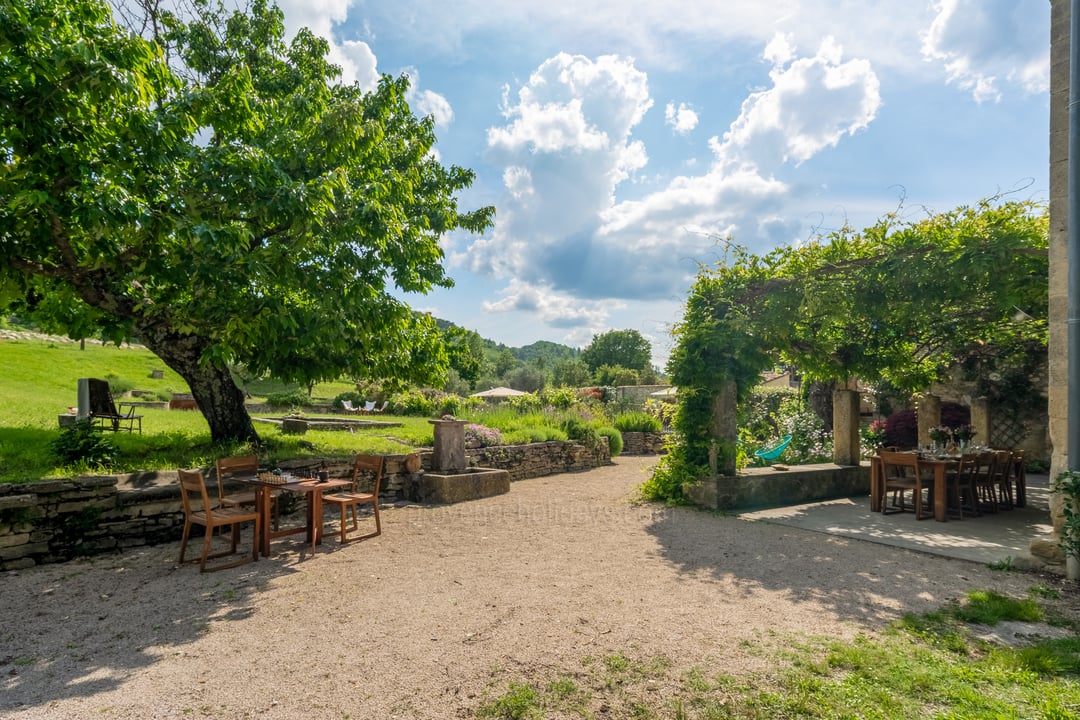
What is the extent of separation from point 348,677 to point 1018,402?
14.5 metres

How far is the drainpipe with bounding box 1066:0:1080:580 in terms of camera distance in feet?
15.8

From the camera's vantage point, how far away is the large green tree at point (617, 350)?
68938 mm

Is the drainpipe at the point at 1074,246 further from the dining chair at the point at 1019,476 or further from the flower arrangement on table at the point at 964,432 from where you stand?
the flower arrangement on table at the point at 964,432

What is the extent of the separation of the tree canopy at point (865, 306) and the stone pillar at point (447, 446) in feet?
11.1

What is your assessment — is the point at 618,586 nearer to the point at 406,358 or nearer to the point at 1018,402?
the point at 406,358

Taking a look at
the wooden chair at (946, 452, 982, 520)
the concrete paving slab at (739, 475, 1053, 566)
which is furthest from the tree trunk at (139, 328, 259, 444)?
the wooden chair at (946, 452, 982, 520)

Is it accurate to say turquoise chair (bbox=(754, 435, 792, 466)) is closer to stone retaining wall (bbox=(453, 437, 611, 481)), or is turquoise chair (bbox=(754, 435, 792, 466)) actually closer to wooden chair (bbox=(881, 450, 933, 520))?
wooden chair (bbox=(881, 450, 933, 520))

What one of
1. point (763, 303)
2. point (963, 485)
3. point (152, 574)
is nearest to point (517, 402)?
point (763, 303)

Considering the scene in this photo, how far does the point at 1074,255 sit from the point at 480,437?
9200mm

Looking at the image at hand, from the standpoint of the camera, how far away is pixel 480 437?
459 inches

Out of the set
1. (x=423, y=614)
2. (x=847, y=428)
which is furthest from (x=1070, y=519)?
(x=423, y=614)

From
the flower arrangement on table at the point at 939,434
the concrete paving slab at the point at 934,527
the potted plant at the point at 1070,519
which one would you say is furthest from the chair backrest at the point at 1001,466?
the flower arrangement on table at the point at 939,434

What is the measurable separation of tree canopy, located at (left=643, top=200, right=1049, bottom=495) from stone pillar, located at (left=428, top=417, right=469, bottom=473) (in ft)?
11.1

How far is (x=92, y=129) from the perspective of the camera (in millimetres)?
5520
